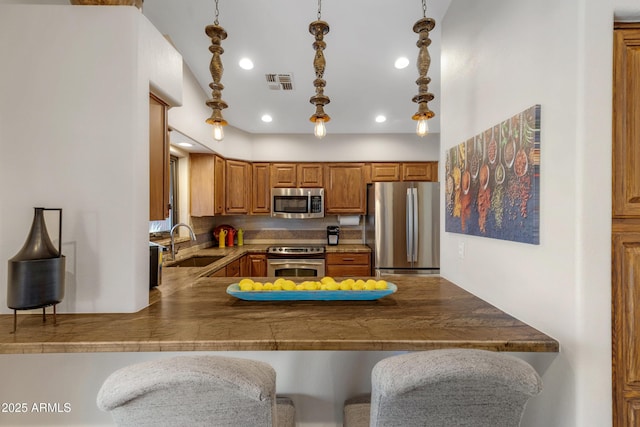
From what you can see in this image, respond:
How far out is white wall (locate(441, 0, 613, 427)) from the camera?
0.94 metres

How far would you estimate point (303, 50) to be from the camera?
2.80 meters

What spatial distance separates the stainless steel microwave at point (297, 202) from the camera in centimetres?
421

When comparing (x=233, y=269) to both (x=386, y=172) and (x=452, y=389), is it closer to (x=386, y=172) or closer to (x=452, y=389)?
(x=386, y=172)

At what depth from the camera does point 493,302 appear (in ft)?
4.56

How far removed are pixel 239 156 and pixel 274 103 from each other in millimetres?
940

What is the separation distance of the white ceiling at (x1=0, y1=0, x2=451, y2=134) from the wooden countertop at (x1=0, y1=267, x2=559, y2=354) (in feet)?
4.86

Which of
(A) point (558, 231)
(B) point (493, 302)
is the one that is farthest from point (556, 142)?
(B) point (493, 302)

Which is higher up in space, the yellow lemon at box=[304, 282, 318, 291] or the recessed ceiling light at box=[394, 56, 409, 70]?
the recessed ceiling light at box=[394, 56, 409, 70]

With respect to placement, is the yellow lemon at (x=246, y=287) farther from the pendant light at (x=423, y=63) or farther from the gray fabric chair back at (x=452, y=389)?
the pendant light at (x=423, y=63)

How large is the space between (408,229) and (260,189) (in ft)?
7.11

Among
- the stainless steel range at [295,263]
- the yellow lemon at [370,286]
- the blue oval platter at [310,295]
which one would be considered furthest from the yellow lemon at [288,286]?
the stainless steel range at [295,263]

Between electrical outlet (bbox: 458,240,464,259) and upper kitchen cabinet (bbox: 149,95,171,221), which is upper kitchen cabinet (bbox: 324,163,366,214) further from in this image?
upper kitchen cabinet (bbox: 149,95,171,221)

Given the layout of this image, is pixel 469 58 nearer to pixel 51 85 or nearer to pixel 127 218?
pixel 127 218

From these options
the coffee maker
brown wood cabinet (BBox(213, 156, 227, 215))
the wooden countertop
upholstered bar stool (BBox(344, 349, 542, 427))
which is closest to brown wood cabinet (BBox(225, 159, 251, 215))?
brown wood cabinet (BBox(213, 156, 227, 215))
